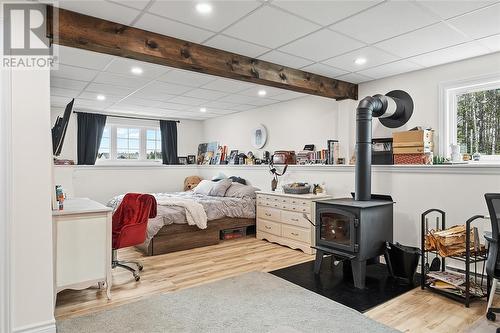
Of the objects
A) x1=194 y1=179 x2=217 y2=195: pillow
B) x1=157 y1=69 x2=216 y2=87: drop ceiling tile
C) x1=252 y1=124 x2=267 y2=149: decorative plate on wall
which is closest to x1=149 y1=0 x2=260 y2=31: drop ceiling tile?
x1=157 y1=69 x2=216 y2=87: drop ceiling tile

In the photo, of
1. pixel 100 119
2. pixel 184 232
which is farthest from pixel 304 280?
pixel 100 119

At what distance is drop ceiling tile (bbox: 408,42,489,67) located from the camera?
122 inches

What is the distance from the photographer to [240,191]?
5605 mm

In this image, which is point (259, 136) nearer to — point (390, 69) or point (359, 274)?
point (390, 69)

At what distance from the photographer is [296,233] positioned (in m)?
4.51

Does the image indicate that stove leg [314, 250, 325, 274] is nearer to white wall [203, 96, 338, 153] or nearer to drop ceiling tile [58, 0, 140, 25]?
white wall [203, 96, 338, 153]

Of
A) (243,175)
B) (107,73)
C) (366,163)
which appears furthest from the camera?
(243,175)

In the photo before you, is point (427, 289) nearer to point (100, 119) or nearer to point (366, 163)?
point (366, 163)

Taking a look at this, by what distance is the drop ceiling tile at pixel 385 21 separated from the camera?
7.75 ft

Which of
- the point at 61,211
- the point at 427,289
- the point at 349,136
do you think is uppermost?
the point at 349,136

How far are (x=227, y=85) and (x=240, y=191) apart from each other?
194 cm

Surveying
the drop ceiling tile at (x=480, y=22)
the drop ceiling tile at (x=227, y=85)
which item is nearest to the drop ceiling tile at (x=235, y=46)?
the drop ceiling tile at (x=227, y=85)

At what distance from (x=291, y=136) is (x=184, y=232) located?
2485 millimetres

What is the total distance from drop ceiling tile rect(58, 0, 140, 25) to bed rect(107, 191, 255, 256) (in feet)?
8.42
